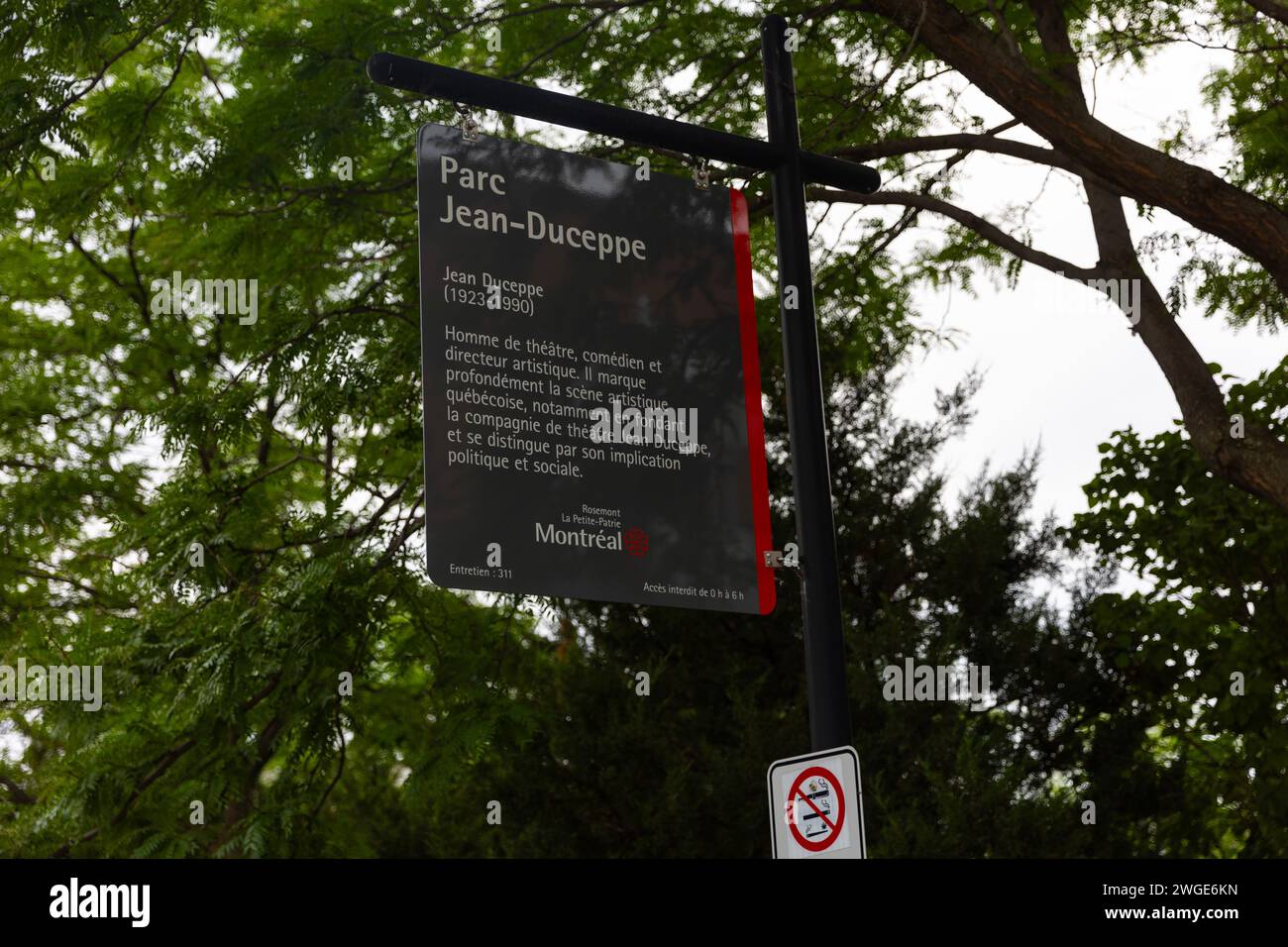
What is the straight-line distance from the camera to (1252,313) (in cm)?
1280

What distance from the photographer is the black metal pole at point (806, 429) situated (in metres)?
5.93

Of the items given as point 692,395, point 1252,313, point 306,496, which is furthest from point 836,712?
point 306,496

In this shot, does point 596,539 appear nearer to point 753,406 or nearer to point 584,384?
point 584,384

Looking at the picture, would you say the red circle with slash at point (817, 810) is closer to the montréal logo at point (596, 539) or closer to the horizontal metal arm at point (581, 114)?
the montréal logo at point (596, 539)

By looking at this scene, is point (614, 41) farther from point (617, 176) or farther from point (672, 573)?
point (672, 573)

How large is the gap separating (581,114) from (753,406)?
1.45 metres

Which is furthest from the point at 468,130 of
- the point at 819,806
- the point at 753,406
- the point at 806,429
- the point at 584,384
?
the point at 819,806

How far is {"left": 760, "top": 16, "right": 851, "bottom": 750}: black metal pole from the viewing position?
593cm

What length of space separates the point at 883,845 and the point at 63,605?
29.5 feet

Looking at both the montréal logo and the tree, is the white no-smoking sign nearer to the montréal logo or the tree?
the montréal logo

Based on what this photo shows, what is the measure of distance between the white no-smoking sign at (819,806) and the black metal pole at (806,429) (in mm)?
336

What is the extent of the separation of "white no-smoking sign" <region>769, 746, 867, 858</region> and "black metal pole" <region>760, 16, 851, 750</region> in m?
0.34

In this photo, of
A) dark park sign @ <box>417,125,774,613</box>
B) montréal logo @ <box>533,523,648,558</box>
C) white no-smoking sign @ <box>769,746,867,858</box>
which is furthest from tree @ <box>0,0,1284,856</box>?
white no-smoking sign @ <box>769,746,867,858</box>

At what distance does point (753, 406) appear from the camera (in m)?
→ 6.70
